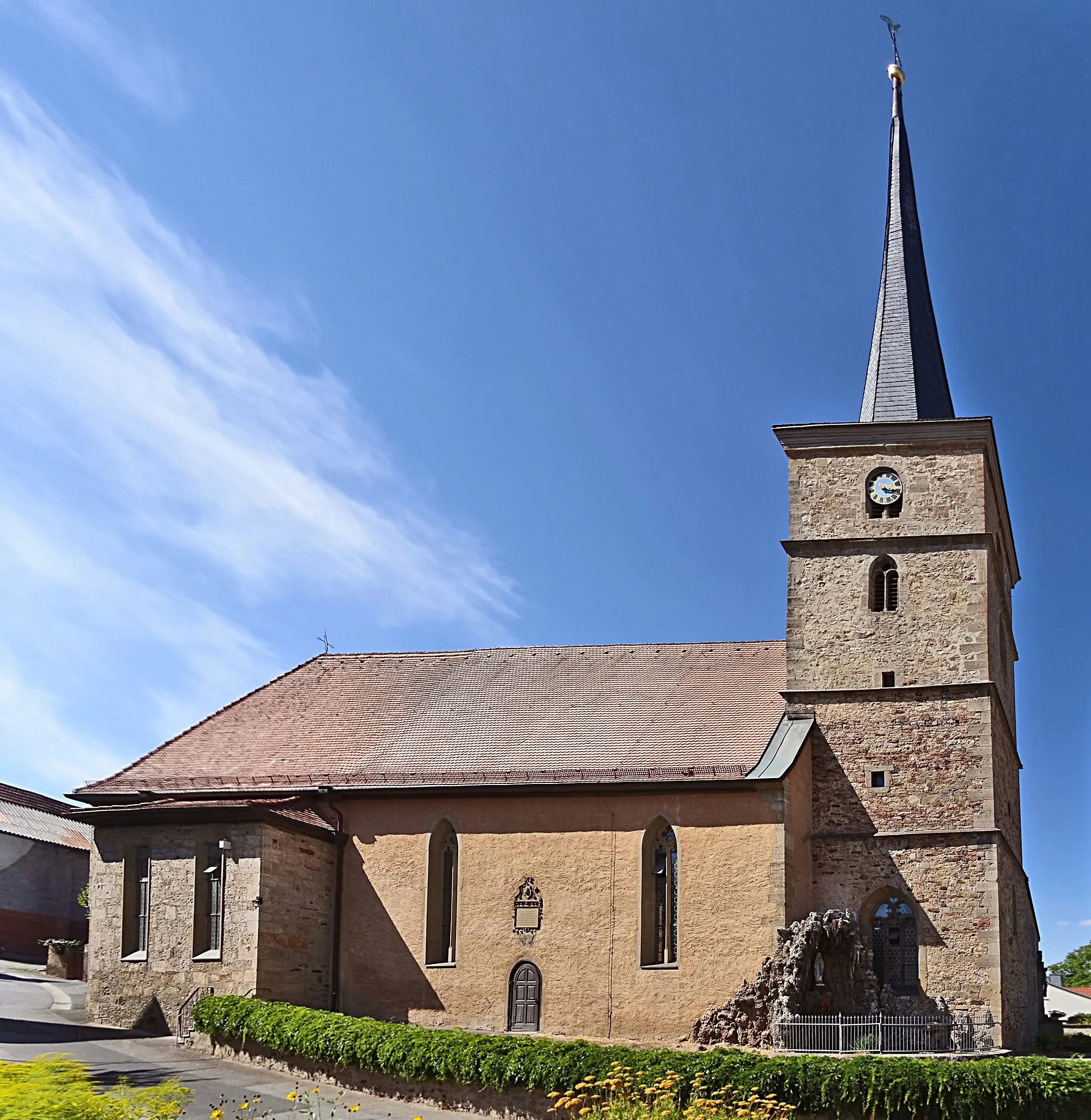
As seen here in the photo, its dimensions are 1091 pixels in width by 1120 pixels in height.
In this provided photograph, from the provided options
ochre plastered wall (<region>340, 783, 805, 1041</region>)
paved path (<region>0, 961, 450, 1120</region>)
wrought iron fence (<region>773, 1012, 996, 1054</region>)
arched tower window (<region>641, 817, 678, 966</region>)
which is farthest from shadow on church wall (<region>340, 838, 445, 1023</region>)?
wrought iron fence (<region>773, 1012, 996, 1054</region>)

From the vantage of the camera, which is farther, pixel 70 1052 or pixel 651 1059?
pixel 70 1052

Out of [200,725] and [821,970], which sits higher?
[200,725]

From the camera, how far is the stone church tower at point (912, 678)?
27625 mm

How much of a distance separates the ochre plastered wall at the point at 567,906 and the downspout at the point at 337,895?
0.13 metres

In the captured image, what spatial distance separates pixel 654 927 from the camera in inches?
1086

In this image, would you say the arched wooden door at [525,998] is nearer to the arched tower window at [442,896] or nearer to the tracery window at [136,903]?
the arched tower window at [442,896]

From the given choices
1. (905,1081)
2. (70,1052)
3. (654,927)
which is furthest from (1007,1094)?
(70,1052)

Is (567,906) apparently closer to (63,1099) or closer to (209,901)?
(209,901)

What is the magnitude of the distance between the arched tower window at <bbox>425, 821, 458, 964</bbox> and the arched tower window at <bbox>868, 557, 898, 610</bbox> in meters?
10.3

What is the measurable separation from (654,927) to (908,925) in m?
5.09

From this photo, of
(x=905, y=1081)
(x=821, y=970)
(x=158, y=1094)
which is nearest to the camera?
(x=158, y=1094)

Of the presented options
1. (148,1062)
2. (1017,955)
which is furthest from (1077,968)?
(148,1062)

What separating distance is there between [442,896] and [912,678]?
35.5 ft

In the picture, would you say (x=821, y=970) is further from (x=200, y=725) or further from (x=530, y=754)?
(x=200, y=725)
